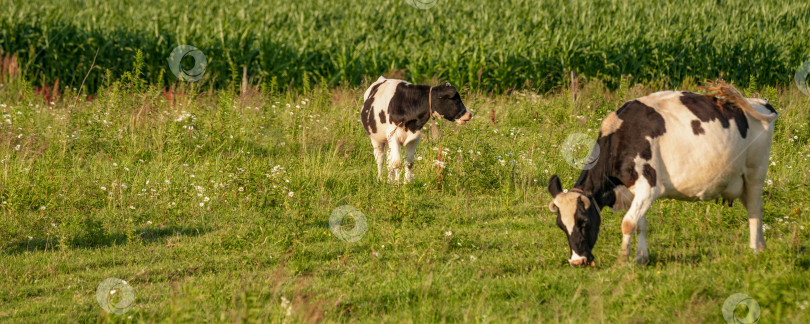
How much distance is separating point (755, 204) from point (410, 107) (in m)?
4.79

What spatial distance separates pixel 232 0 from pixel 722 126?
25.4 meters

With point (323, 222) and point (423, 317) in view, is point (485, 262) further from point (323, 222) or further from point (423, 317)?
point (323, 222)

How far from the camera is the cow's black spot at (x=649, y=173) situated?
750 cm

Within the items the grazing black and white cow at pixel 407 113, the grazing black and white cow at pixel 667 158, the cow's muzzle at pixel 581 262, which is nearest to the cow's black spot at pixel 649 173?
the grazing black and white cow at pixel 667 158

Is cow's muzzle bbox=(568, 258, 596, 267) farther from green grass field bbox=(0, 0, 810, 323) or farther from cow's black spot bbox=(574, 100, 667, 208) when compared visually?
cow's black spot bbox=(574, 100, 667, 208)

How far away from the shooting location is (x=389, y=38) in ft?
76.9

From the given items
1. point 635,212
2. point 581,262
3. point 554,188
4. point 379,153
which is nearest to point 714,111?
point 635,212

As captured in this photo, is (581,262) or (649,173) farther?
(649,173)

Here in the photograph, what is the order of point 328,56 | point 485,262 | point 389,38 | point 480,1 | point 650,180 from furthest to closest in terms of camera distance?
point 480,1 < point 389,38 < point 328,56 < point 485,262 < point 650,180

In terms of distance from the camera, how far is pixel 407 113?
36.7 feet

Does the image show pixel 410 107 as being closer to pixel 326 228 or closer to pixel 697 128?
pixel 326 228

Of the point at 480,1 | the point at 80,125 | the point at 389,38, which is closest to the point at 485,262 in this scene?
the point at 80,125

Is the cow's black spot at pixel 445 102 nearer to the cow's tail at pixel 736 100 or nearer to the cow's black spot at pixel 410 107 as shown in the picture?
the cow's black spot at pixel 410 107

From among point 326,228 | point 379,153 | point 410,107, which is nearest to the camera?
point 326,228
